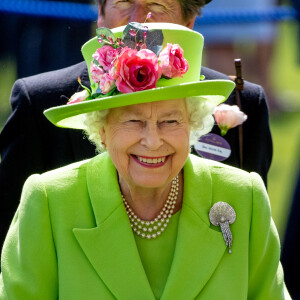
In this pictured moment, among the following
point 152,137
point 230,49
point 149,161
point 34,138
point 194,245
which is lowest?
point 230,49

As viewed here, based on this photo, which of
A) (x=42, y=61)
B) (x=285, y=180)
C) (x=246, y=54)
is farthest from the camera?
(x=246, y=54)

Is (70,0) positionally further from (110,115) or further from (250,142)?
(110,115)

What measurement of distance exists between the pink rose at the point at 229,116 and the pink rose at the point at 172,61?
843 millimetres

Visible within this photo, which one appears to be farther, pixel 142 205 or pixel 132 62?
pixel 142 205

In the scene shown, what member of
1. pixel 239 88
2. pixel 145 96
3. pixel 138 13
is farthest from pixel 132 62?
pixel 239 88

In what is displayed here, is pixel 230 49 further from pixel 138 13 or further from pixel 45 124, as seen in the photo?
pixel 45 124

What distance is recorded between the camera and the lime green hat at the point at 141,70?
3.14m

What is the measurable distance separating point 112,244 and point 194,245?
0.33 m

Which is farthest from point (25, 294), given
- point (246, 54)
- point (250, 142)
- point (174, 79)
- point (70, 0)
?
point (246, 54)

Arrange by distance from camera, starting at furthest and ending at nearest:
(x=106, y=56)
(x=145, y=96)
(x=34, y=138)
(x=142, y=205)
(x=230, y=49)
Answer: (x=230, y=49), (x=34, y=138), (x=142, y=205), (x=106, y=56), (x=145, y=96)

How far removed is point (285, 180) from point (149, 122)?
20.4 ft

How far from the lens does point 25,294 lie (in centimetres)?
323

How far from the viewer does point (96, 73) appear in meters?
3.25

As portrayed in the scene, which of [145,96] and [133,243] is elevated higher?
[145,96]
